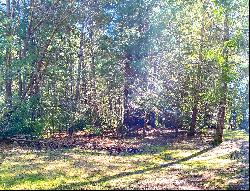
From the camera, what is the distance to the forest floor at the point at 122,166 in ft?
45.6

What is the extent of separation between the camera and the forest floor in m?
13.9

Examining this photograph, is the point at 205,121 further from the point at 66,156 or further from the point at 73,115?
the point at 66,156

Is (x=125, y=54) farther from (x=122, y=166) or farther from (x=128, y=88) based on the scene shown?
(x=122, y=166)

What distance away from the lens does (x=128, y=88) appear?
3353cm

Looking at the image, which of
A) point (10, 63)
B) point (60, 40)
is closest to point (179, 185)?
point (10, 63)

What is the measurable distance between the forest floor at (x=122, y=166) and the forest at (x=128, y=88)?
2.8 inches

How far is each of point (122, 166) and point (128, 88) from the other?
16.1 meters

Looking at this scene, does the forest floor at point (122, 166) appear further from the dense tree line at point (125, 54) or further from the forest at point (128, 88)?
A: the dense tree line at point (125, 54)

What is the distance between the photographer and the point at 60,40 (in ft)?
120

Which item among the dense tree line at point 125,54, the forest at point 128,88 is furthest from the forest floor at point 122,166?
the dense tree line at point 125,54

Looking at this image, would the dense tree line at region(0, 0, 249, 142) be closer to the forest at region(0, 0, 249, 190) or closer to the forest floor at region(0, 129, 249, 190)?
the forest at region(0, 0, 249, 190)

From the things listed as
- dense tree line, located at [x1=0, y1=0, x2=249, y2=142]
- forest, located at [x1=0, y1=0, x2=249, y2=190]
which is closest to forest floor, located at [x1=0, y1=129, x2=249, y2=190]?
forest, located at [x1=0, y1=0, x2=249, y2=190]

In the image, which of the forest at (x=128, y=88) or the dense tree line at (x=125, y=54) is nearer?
the forest at (x=128, y=88)

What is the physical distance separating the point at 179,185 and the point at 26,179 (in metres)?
6.26
